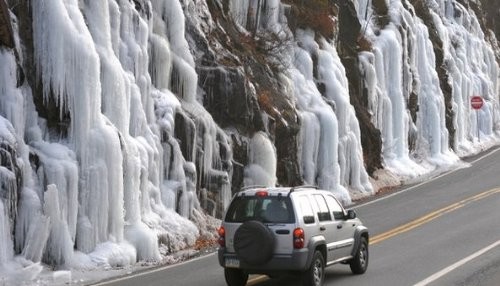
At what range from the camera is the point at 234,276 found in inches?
530

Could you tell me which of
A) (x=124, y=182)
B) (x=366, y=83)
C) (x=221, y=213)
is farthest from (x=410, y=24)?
(x=124, y=182)

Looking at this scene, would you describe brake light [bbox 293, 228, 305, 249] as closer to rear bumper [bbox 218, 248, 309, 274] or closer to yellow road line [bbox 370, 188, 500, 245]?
rear bumper [bbox 218, 248, 309, 274]

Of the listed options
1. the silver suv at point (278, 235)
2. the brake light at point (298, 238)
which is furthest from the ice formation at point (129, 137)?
the brake light at point (298, 238)

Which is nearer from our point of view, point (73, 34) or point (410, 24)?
point (73, 34)

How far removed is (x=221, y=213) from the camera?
2391cm

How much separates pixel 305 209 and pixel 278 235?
0.76m

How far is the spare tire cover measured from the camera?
12.6m

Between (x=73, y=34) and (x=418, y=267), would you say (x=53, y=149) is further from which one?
(x=418, y=267)

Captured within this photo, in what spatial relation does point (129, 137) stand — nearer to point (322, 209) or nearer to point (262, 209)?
point (322, 209)

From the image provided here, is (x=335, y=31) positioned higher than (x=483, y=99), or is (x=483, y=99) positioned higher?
(x=335, y=31)

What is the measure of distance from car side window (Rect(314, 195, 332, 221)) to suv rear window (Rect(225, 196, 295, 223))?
2.94ft

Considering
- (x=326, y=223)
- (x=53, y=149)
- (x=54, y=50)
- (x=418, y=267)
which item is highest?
(x=54, y=50)

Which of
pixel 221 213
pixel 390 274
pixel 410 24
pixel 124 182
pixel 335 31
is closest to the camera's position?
pixel 390 274

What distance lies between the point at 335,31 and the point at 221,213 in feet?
51.8
